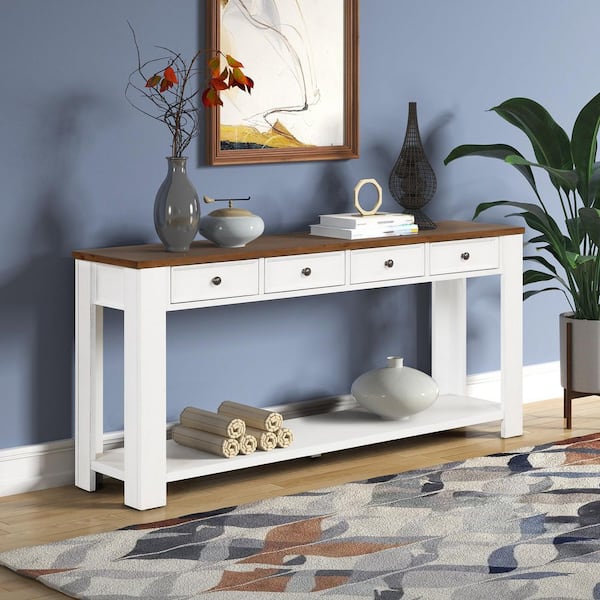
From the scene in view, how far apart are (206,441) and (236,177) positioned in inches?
40.0

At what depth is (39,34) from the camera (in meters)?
4.25

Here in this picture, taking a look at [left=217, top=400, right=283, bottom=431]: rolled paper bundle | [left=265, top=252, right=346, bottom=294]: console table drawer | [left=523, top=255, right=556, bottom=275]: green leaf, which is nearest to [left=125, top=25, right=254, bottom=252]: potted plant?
[left=265, top=252, right=346, bottom=294]: console table drawer

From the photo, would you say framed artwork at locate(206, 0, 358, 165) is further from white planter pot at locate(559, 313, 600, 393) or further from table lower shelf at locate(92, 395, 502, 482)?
white planter pot at locate(559, 313, 600, 393)

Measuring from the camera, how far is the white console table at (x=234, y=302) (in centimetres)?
408

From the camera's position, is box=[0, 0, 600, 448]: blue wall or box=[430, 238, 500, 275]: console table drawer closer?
box=[0, 0, 600, 448]: blue wall

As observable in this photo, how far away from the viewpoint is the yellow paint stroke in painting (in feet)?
15.5

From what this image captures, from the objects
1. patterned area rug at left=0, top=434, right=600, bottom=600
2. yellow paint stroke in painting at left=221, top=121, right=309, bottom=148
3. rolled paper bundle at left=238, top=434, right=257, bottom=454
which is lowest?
patterned area rug at left=0, top=434, right=600, bottom=600

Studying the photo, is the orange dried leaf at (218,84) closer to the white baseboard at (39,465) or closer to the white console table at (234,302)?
the white console table at (234,302)

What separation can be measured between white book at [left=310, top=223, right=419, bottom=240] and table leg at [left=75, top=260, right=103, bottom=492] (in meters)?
0.91

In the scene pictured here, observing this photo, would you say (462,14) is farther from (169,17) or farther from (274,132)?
(169,17)

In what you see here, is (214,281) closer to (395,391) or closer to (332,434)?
(332,434)

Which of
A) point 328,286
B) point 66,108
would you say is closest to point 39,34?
point 66,108

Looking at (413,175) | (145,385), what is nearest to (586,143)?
(413,175)

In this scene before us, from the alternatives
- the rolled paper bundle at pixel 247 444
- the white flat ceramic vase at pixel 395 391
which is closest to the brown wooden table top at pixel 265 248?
the white flat ceramic vase at pixel 395 391
